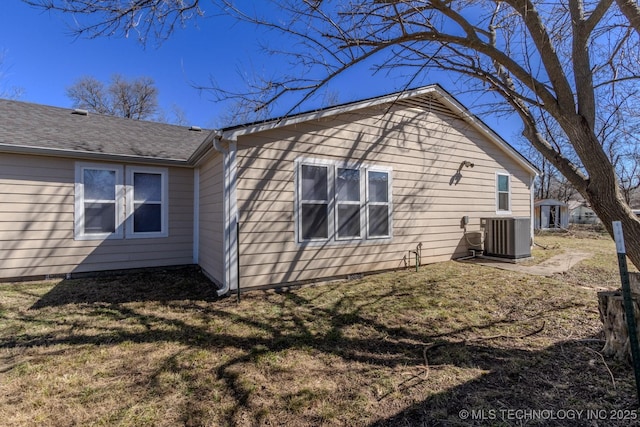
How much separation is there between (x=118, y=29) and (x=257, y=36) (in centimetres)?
156

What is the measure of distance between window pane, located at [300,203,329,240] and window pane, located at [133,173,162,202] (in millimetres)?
3720

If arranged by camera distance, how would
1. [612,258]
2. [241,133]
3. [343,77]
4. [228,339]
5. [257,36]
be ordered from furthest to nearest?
[612,258] → [241,133] → [343,77] → [257,36] → [228,339]

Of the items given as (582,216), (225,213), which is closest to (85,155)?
(225,213)

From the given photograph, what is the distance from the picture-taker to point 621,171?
19.7 metres

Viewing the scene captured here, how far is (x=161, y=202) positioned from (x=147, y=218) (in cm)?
46

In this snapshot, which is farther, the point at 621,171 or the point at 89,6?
the point at 621,171

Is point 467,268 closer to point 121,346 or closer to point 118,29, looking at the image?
point 121,346

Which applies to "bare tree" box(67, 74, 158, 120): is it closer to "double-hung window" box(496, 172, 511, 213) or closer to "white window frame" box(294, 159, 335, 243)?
"white window frame" box(294, 159, 335, 243)

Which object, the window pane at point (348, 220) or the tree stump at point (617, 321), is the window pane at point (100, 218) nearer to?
the window pane at point (348, 220)

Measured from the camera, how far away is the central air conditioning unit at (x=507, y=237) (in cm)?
774

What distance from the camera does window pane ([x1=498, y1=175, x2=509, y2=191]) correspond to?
30.1 feet

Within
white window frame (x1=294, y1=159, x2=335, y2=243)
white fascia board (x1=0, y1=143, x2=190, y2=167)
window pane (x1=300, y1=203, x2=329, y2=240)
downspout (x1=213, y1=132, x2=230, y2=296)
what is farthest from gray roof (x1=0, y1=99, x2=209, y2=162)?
window pane (x1=300, y1=203, x2=329, y2=240)

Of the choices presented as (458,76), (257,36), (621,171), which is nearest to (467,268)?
(458,76)

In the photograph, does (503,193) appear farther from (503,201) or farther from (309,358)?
(309,358)
